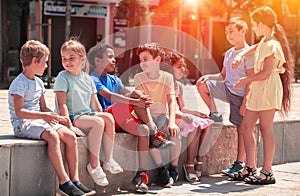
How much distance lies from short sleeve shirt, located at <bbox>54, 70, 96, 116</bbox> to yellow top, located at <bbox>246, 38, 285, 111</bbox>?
173cm

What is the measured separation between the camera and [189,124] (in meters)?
7.39

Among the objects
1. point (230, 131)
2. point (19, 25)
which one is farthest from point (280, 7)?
point (230, 131)

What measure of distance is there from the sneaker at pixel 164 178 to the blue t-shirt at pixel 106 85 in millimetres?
818

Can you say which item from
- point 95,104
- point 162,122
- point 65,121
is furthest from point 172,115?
point 65,121

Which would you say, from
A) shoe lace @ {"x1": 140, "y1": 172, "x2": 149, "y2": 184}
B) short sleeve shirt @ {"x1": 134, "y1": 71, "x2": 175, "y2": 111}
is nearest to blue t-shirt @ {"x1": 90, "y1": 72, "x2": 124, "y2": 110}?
short sleeve shirt @ {"x1": 134, "y1": 71, "x2": 175, "y2": 111}

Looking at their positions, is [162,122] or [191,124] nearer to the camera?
[162,122]

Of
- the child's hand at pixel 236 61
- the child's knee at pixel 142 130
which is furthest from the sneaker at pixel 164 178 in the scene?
the child's hand at pixel 236 61

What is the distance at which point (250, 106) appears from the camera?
7316 mm

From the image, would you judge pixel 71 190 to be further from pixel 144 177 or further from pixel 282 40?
pixel 282 40

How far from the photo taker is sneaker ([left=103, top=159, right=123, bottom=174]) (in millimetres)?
6496

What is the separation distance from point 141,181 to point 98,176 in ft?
1.75

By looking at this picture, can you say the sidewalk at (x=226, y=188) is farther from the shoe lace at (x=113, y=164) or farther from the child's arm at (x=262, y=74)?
the child's arm at (x=262, y=74)

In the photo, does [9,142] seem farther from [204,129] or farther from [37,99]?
[204,129]

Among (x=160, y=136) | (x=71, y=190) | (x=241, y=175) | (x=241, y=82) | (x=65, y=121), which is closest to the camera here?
(x=71, y=190)
